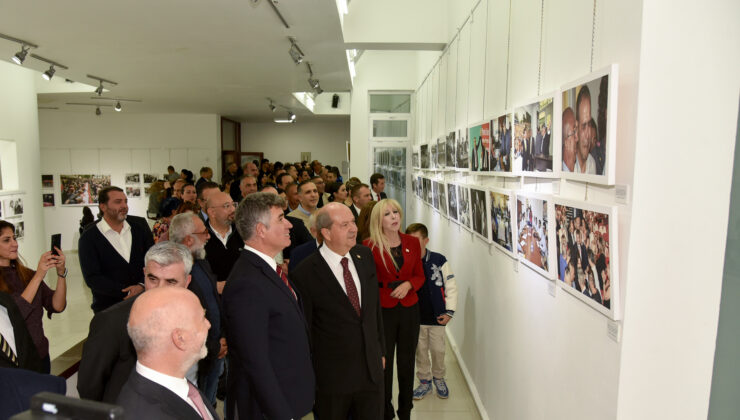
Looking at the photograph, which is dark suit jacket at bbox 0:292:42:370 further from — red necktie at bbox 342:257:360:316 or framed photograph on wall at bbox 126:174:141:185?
framed photograph on wall at bbox 126:174:141:185

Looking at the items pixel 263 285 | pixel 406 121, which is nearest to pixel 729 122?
pixel 263 285

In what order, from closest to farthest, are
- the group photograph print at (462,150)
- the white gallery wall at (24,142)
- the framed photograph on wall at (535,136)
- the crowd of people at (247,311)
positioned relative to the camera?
the crowd of people at (247,311)
the framed photograph on wall at (535,136)
the group photograph print at (462,150)
the white gallery wall at (24,142)

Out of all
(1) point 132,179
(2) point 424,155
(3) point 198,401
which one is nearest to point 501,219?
(3) point 198,401

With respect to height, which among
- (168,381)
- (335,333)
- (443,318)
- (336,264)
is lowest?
(443,318)

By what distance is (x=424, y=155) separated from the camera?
10.1m

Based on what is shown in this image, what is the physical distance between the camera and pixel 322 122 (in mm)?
21922

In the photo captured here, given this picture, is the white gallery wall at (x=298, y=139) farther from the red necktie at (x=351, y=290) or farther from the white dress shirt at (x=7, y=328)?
the white dress shirt at (x=7, y=328)

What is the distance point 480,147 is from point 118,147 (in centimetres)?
1460

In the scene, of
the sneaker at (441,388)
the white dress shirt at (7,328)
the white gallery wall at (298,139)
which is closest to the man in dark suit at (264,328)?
the white dress shirt at (7,328)

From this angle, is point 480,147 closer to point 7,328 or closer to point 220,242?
point 220,242

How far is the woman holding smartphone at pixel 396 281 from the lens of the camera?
14.5 ft

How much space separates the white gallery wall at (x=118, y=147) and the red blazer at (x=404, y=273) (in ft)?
43.8

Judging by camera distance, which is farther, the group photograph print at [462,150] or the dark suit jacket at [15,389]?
the group photograph print at [462,150]

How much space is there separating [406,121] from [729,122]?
11.8 metres
